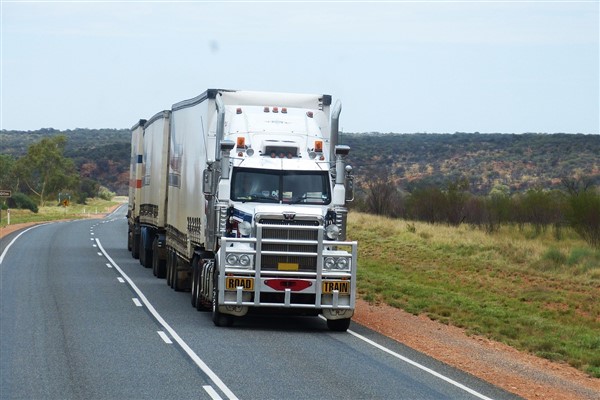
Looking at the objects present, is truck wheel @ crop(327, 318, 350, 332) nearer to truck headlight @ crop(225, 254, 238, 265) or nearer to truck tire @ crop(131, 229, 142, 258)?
truck headlight @ crop(225, 254, 238, 265)

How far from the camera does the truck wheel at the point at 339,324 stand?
1878 centimetres

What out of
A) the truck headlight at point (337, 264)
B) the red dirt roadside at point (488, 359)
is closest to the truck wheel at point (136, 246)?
the red dirt roadside at point (488, 359)

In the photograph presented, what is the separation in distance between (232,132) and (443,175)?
313 ft

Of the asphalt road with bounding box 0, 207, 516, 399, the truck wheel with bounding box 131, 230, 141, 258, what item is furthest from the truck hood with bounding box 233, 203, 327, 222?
the truck wheel with bounding box 131, 230, 141, 258

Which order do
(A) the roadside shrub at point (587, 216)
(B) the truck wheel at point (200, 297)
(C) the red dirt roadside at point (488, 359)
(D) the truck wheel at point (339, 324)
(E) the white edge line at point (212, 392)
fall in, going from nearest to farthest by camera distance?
(E) the white edge line at point (212, 392) < (C) the red dirt roadside at point (488, 359) < (D) the truck wheel at point (339, 324) < (B) the truck wheel at point (200, 297) < (A) the roadside shrub at point (587, 216)

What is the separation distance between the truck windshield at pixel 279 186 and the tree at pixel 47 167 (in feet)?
360

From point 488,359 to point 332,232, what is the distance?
373 centimetres

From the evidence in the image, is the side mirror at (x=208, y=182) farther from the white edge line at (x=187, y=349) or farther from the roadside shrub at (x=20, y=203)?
the roadside shrub at (x=20, y=203)

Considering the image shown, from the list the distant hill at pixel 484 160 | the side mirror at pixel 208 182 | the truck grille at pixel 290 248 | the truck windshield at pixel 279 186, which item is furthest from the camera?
the distant hill at pixel 484 160

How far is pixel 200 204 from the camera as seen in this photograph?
21531 millimetres

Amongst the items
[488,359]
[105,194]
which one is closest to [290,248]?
[488,359]

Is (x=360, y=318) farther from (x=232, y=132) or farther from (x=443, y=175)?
(x=443, y=175)

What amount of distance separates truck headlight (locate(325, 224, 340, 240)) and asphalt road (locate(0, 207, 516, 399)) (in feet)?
5.42

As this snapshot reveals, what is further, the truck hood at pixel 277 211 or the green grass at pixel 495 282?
the green grass at pixel 495 282
